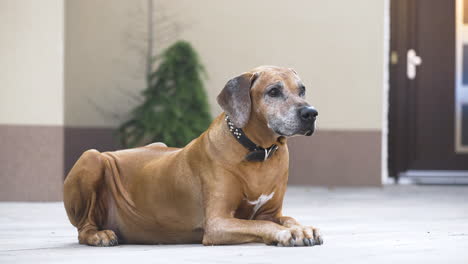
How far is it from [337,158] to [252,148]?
18.0 feet

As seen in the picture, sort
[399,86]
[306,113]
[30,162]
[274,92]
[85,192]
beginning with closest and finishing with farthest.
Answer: [306,113], [274,92], [85,192], [30,162], [399,86]

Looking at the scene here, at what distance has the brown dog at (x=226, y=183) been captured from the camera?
13.0ft

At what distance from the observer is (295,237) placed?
382cm

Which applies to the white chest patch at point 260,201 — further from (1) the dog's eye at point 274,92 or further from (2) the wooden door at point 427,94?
(2) the wooden door at point 427,94

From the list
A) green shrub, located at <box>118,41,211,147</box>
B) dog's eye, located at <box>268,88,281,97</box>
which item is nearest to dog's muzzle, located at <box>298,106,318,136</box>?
dog's eye, located at <box>268,88,281,97</box>

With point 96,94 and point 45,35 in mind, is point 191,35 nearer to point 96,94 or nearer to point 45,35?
point 96,94

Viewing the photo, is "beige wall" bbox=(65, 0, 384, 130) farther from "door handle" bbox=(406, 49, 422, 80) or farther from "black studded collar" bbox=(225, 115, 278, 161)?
"black studded collar" bbox=(225, 115, 278, 161)

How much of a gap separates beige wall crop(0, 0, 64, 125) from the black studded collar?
12.3 feet

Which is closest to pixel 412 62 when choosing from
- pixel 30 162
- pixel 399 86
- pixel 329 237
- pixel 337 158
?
pixel 399 86

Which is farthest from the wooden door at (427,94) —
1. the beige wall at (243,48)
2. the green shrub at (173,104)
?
the green shrub at (173,104)

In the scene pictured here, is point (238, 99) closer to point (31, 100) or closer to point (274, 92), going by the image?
point (274, 92)

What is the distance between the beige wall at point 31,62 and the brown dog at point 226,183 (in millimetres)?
3026

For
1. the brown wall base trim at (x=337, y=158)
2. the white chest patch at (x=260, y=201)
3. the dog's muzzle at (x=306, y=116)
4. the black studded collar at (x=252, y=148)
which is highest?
the dog's muzzle at (x=306, y=116)

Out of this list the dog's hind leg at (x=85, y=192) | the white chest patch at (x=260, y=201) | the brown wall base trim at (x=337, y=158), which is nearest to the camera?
the white chest patch at (x=260, y=201)
